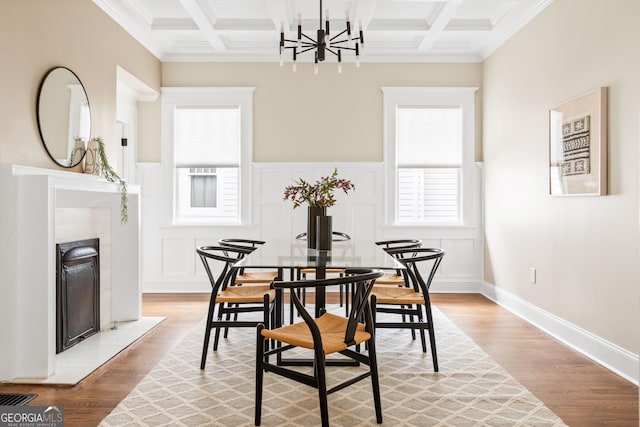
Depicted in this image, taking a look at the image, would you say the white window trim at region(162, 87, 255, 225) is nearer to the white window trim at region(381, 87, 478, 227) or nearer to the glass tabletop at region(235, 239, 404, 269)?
the white window trim at region(381, 87, 478, 227)

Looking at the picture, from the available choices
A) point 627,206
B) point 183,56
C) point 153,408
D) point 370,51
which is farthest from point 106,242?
point 627,206

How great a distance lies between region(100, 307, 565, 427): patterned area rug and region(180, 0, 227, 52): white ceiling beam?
10.1ft

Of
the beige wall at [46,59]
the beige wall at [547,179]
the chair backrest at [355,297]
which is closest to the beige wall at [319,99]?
the beige wall at [547,179]

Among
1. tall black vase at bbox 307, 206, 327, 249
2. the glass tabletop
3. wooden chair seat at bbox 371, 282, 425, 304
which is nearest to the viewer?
the glass tabletop

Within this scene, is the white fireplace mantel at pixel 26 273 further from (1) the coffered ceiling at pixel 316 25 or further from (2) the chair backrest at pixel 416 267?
(2) the chair backrest at pixel 416 267

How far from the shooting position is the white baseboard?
10.1 ft

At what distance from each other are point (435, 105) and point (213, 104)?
2.74 m

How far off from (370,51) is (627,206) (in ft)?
11.7

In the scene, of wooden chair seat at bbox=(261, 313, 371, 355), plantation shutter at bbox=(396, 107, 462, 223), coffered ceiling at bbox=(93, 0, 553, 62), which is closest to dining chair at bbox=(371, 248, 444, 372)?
wooden chair seat at bbox=(261, 313, 371, 355)

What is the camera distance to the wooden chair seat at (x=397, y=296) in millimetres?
3201

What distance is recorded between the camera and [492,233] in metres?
5.63

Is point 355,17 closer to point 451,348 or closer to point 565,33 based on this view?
point 565,33

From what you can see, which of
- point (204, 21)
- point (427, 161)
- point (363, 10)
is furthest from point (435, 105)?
point (204, 21)

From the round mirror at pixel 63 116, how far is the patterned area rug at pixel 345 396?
5.70ft
